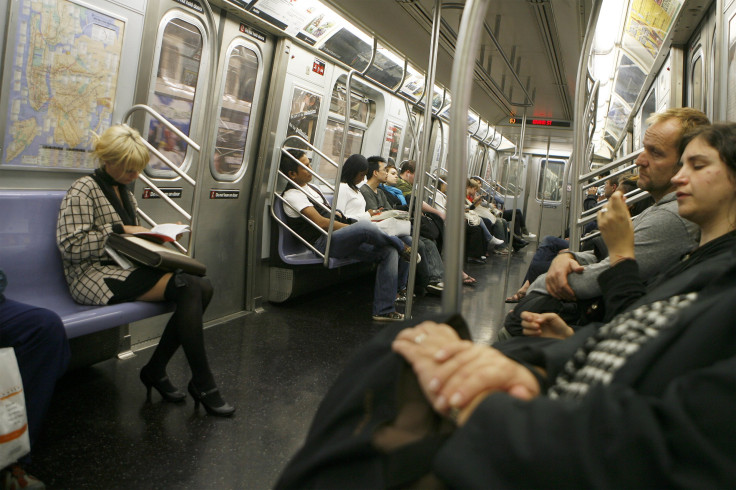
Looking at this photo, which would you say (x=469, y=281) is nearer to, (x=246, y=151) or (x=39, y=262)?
(x=246, y=151)

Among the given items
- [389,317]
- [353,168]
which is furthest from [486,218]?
[389,317]

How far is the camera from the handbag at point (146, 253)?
2738mm

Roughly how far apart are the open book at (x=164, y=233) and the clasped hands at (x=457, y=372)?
7.46ft

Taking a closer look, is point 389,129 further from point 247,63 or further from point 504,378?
point 504,378

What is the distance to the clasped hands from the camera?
82cm

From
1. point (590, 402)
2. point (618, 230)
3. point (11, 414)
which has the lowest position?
point (11, 414)

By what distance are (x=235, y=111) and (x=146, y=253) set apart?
2.22m

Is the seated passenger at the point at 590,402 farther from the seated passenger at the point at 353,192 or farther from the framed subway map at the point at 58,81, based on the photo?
the seated passenger at the point at 353,192

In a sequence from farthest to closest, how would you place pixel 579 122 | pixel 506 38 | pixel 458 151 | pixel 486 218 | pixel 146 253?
pixel 486 218, pixel 506 38, pixel 146 253, pixel 579 122, pixel 458 151

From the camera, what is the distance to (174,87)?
3.89 meters

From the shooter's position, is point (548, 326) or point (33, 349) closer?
point (548, 326)

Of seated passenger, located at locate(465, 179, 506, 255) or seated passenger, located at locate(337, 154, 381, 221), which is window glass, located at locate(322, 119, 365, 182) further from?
seated passenger, located at locate(465, 179, 506, 255)

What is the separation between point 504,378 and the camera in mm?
855

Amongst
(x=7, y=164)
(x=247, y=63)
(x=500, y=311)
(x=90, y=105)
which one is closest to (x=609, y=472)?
(x=7, y=164)
